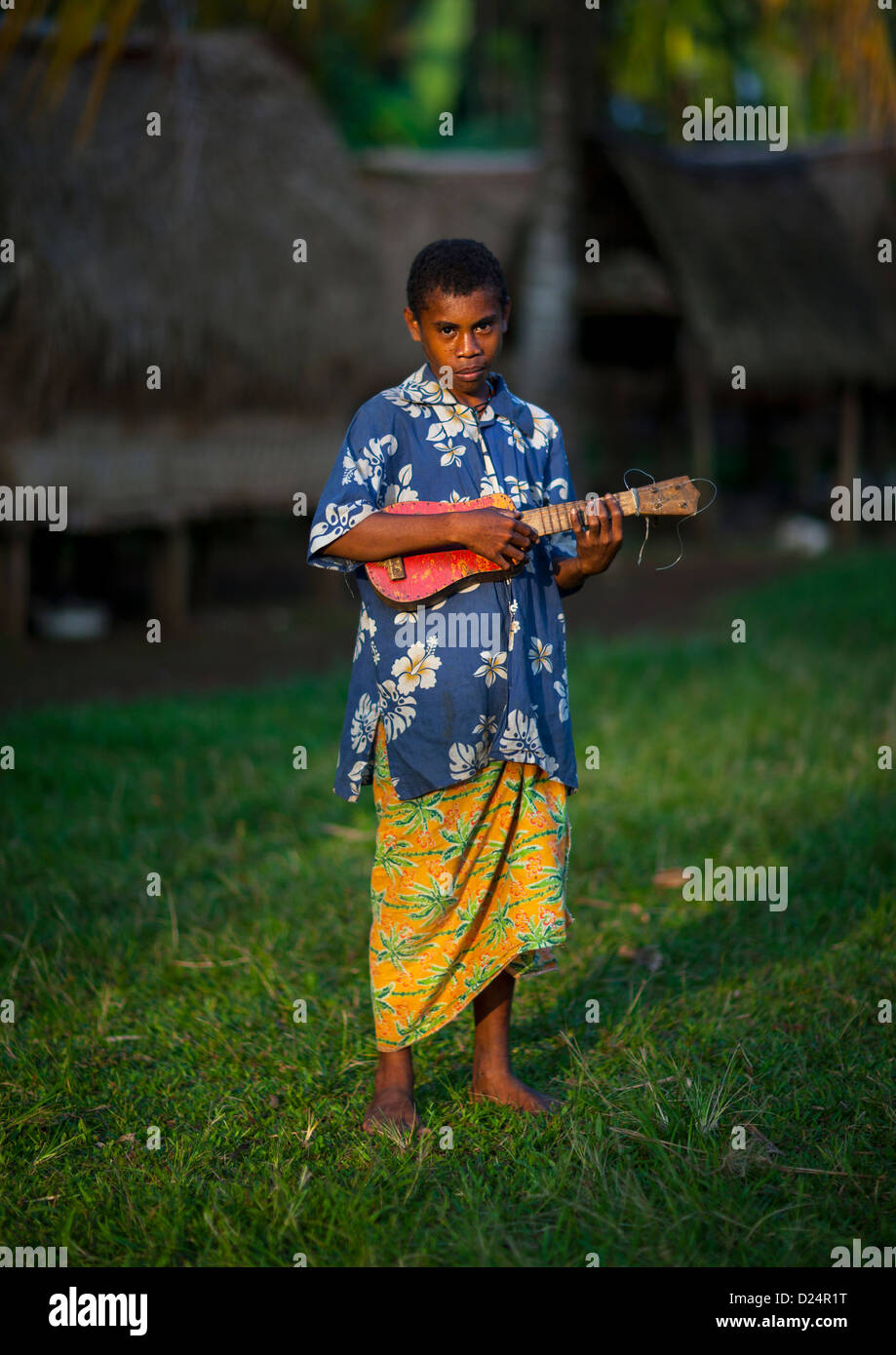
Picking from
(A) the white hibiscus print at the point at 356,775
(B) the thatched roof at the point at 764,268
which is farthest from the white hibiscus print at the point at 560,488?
(B) the thatched roof at the point at 764,268

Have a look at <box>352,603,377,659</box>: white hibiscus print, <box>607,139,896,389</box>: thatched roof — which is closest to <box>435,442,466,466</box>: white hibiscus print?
<box>352,603,377,659</box>: white hibiscus print

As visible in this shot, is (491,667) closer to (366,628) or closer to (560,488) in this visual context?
(366,628)

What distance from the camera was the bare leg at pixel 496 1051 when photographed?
2.86 meters

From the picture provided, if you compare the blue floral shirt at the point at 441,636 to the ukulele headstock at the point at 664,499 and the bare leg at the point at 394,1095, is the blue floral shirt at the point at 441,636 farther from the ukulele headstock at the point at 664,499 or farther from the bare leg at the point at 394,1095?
the bare leg at the point at 394,1095

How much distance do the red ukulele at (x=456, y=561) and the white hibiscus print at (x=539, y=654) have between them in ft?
0.53

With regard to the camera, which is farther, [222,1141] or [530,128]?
[530,128]

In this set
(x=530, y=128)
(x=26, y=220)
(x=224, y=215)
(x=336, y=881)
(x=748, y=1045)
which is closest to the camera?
(x=748, y=1045)

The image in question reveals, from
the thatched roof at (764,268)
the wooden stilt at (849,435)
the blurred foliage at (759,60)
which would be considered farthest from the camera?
the wooden stilt at (849,435)

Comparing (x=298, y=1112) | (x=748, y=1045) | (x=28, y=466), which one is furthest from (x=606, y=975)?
(x=28, y=466)

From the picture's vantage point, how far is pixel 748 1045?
3092mm

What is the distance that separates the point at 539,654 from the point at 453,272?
79 cm

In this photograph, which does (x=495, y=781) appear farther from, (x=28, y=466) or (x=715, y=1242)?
(x=28, y=466)

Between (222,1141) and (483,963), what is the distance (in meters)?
0.66

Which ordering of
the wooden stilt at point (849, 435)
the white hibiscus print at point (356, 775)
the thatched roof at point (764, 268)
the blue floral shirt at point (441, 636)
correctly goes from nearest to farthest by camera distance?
the blue floral shirt at point (441, 636)
the white hibiscus print at point (356, 775)
the thatched roof at point (764, 268)
the wooden stilt at point (849, 435)
